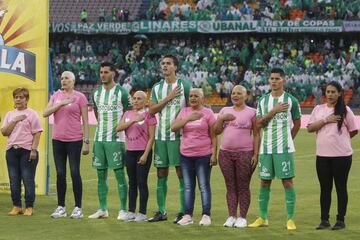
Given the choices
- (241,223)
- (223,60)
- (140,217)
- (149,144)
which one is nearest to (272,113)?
(241,223)

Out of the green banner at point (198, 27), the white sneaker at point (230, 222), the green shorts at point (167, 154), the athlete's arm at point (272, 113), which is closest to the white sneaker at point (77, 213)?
the green shorts at point (167, 154)

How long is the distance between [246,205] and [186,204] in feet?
2.39

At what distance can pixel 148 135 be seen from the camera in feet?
40.9

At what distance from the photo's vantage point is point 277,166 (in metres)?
11.7

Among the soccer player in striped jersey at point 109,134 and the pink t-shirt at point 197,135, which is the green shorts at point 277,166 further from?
the soccer player in striped jersey at point 109,134

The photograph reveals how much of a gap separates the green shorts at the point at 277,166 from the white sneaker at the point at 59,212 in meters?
2.70

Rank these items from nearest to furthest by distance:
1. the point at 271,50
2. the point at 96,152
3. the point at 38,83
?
the point at 96,152 → the point at 38,83 → the point at 271,50

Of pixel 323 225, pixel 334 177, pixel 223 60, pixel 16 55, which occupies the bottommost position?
pixel 323 225

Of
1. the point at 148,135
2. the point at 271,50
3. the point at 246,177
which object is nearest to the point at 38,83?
the point at 148,135

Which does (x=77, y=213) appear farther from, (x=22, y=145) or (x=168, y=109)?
(x=168, y=109)

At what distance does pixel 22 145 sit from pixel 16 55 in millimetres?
2487

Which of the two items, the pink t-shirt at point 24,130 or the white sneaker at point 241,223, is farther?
the pink t-shirt at point 24,130

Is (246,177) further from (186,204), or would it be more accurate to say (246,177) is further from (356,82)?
(356,82)

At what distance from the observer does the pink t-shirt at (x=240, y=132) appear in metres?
11.9
